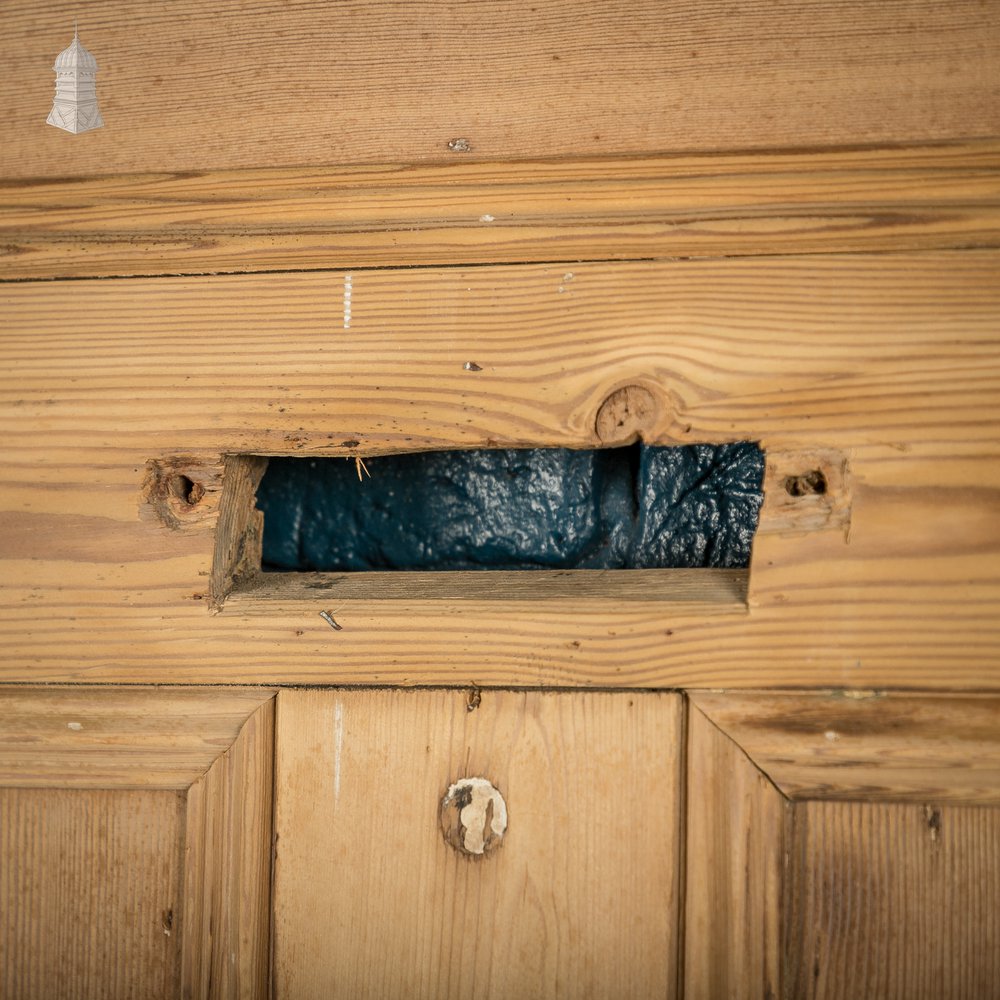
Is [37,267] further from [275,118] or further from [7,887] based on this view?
[7,887]

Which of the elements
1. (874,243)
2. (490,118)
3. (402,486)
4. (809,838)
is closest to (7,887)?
(402,486)

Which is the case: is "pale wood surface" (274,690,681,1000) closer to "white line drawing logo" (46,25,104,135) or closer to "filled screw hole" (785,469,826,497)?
"filled screw hole" (785,469,826,497)

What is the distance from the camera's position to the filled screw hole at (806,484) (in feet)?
2.41

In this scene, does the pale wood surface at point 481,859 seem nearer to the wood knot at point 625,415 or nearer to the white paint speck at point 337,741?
the white paint speck at point 337,741

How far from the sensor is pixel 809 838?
75cm

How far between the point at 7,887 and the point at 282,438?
0.58 m

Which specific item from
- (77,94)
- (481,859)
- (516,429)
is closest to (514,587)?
(516,429)

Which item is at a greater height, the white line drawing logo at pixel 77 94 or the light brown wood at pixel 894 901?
the white line drawing logo at pixel 77 94

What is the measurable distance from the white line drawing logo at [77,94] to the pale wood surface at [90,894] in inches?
28.3

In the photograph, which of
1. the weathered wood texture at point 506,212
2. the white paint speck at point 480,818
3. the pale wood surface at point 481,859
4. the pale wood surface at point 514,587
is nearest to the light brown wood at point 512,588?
the pale wood surface at point 514,587

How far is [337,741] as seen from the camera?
2.59 ft

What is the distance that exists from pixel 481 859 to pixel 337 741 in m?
0.19

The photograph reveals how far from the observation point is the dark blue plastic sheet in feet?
3.07

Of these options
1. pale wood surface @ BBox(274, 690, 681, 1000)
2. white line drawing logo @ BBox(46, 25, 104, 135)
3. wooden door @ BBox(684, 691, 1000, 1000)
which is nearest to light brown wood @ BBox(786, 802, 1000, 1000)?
wooden door @ BBox(684, 691, 1000, 1000)
